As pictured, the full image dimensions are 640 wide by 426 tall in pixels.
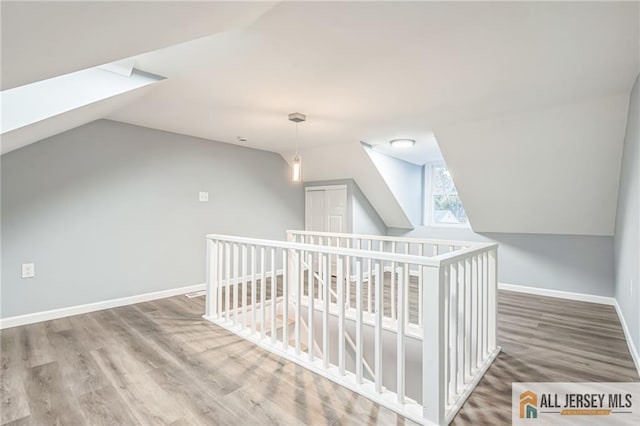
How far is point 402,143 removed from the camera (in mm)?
4164

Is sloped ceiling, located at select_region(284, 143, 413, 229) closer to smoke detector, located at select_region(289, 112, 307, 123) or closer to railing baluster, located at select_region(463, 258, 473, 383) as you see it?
smoke detector, located at select_region(289, 112, 307, 123)

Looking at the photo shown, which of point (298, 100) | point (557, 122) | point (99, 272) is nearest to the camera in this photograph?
A: point (298, 100)

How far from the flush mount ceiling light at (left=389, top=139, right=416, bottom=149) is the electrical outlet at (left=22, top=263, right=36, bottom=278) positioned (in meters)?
4.34

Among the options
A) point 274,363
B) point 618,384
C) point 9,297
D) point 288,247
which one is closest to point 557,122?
point 618,384

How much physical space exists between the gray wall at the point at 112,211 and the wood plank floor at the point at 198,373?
46cm

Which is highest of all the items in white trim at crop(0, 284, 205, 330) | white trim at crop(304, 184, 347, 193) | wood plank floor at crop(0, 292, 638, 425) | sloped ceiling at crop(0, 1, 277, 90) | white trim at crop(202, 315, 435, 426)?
sloped ceiling at crop(0, 1, 277, 90)

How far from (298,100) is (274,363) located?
7.30 ft

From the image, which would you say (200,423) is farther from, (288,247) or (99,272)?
(99,272)

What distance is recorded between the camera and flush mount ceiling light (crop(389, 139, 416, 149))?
13.6ft

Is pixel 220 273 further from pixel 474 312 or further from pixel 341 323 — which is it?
Answer: pixel 474 312

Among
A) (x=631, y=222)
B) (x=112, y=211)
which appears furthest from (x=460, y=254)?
(x=112, y=211)

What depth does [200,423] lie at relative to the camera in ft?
5.41

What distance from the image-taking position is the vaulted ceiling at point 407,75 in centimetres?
141

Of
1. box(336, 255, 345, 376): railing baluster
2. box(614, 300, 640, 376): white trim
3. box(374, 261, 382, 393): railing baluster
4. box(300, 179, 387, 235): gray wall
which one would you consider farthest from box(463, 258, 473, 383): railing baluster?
box(300, 179, 387, 235): gray wall
